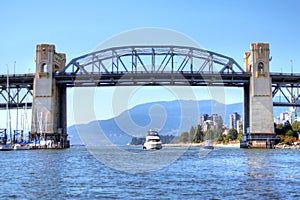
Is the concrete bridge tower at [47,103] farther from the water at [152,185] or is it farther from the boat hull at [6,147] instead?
the water at [152,185]

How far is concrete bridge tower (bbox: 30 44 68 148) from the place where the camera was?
120125mm

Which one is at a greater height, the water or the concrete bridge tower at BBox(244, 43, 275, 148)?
the concrete bridge tower at BBox(244, 43, 275, 148)

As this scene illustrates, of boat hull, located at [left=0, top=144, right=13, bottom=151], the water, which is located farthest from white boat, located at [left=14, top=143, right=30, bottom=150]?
the water

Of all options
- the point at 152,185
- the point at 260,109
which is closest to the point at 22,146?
the point at 260,109

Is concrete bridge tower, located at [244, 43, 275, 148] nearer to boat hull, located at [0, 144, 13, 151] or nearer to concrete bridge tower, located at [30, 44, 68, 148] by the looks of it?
concrete bridge tower, located at [30, 44, 68, 148]

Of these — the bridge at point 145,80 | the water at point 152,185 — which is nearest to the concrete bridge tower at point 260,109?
the bridge at point 145,80

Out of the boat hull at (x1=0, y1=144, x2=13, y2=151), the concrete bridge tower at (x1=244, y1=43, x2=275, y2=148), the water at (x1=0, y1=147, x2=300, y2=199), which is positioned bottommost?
the boat hull at (x1=0, y1=144, x2=13, y2=151)

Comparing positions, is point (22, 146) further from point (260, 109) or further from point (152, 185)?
point (152, 185)

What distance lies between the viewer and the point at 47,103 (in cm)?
12094

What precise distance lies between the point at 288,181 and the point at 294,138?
14263cm

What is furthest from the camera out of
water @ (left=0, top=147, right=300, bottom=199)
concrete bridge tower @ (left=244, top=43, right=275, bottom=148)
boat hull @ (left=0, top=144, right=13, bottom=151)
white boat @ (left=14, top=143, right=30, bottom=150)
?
concrete bridge tower @ (left=244, top=43, right=275, bottom=148)

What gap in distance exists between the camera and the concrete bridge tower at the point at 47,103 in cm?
12012

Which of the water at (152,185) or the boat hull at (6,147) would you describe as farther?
the boat hull at (6,147)

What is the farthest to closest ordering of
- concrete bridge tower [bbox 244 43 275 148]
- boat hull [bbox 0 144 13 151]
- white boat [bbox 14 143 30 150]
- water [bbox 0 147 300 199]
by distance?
1. concrete bridge tower [bbox 244 43 275 148]
2. white boat [bbox 14 143 30 150]
3. boat hull [bbox 0 144 13 151]
4. water [bbox 0 147 300 199]
